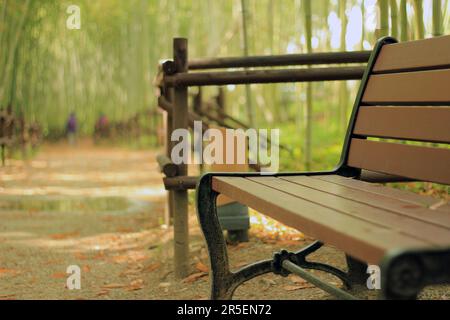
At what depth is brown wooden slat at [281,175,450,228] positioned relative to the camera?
1747 mm

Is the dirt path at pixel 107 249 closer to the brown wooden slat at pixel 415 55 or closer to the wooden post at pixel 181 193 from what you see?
the wooden post at pixel 181 193

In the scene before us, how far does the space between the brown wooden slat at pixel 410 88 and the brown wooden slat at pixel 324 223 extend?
65cm

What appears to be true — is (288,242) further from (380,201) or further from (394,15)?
(380,201)

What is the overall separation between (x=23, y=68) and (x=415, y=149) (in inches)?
472

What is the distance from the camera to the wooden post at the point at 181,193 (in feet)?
12.8

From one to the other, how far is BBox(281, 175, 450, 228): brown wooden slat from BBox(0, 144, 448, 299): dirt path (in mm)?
771

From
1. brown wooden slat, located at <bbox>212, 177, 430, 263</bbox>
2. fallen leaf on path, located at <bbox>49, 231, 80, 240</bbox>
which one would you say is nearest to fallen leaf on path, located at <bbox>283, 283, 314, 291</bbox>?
brown wooden slat, located at <bbox>212, 177, 430, 263</bbox>

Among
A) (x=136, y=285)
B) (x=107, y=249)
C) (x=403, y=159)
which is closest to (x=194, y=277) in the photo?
(x=136, y=285)

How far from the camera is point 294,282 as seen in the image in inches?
136

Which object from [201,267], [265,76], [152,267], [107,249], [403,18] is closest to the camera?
[265,76]

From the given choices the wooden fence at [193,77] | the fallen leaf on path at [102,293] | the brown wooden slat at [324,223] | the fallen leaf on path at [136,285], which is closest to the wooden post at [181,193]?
the wooden fence at [193,77]

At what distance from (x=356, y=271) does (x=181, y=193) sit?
1214 mm

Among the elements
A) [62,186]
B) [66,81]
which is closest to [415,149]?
[62,186]

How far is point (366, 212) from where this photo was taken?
1.84m
